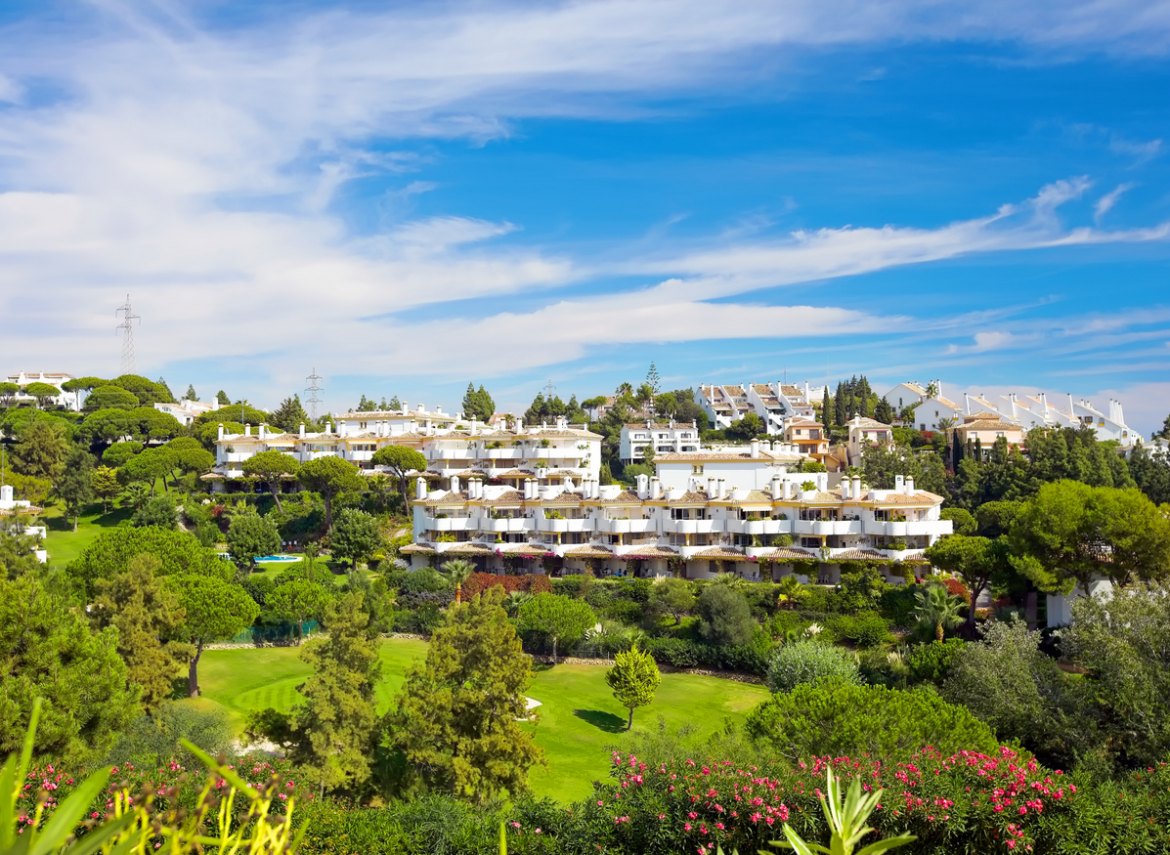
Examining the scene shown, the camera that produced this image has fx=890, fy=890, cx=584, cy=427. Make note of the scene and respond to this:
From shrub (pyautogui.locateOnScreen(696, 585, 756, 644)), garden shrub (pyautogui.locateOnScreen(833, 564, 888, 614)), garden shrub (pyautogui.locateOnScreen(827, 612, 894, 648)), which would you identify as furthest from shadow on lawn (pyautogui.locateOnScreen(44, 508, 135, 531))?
garden shrub (pyautogui.locateOnScreen(827, 612, 894, 648))

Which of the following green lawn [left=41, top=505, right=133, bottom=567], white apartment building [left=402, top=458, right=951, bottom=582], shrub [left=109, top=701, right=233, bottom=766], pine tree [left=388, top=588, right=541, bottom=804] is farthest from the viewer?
green lawn [left=41, top=505, right=133, bottom=567]

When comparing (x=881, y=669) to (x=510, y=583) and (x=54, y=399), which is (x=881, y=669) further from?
(x=54, y=399)

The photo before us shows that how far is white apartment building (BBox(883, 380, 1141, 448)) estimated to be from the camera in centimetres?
9744

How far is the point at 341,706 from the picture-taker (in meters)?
23.9

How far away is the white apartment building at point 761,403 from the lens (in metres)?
106

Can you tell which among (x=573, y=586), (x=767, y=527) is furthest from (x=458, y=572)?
(x=767, y=527)

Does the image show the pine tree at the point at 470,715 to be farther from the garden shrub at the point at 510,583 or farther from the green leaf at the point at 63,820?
the garden shrub at the point at 510,583

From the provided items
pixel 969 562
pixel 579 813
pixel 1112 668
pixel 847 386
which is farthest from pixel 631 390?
pixel 579 813

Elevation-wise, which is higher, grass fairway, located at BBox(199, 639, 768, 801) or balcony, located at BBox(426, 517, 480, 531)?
balcony, located at BBox(426, 517, 480, 531)

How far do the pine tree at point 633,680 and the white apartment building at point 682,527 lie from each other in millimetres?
17175

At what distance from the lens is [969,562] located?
4269 centimetres

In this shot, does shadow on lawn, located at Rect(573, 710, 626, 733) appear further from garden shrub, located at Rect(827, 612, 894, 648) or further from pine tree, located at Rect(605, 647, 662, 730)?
garden shrub, located at Rect(827, 612, 894, 648)

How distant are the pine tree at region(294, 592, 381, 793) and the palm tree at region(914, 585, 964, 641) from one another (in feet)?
83.5

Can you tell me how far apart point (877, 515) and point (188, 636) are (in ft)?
120
